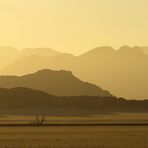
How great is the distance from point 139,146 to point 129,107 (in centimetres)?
12501

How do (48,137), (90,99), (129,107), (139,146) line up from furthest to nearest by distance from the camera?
(90,99)
(129,107)
(48,137)
(139,146)

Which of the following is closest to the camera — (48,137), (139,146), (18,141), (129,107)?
(139,146)

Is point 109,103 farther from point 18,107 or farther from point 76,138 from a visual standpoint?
point 76,138

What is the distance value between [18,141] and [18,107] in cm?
12242

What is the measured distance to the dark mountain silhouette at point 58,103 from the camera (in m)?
159

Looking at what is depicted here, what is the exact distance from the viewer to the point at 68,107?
533 feet

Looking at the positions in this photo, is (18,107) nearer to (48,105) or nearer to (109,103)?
(48,105)

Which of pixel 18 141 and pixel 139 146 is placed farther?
pixel 18 141

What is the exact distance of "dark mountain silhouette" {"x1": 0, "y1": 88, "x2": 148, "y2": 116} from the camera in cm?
15862

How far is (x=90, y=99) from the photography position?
171500mm

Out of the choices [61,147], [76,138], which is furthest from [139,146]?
[76,138]

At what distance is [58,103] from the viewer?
167000 millimetres

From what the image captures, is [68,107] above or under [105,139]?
above

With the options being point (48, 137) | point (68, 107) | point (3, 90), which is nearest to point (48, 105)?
point (68, 107)
